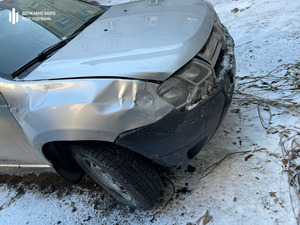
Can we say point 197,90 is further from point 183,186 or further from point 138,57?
point 183,186

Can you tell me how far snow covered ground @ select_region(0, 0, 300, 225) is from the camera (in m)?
1.77

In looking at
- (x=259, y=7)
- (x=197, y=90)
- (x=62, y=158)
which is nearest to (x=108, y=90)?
(x=197, y=90)

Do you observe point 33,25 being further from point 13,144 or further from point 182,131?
point 182,131

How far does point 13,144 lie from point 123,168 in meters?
0.95

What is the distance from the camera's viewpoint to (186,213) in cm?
185

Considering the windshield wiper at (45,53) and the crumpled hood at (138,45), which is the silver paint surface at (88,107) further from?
the windshield wiper at (45,53)

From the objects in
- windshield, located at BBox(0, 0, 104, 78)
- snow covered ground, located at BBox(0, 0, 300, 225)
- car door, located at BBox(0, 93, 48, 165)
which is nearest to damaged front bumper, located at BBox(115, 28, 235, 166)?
snow covered ground, located at BBox(0, 0, 300, 225)

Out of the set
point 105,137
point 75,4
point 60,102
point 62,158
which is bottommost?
point 62,158

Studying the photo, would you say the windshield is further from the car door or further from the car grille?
the car grille

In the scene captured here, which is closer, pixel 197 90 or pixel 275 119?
pixel 197 90

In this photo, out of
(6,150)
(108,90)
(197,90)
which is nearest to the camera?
(108,90)

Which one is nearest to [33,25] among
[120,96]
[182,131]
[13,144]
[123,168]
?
[13,144]

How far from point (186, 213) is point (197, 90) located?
3.05 feet

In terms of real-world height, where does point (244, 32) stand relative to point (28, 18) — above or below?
below
